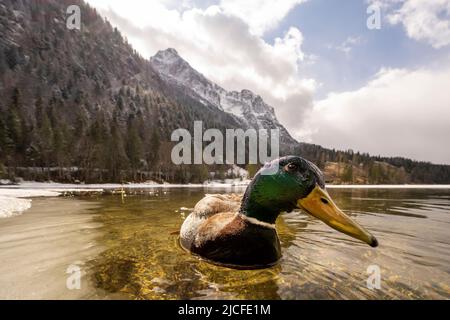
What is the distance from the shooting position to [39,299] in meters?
3.33

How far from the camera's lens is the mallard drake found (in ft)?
13.2

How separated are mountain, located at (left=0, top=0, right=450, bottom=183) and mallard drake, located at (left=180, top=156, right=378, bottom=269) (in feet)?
209

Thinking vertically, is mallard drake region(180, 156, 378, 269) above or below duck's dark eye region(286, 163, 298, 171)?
below

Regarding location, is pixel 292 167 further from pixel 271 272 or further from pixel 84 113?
pixel 84 113

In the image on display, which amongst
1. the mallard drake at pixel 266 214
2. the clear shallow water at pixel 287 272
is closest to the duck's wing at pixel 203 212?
the clear shallow water at pixel 287 272

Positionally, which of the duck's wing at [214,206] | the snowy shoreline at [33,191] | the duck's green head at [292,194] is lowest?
the snowy shoreline at [33,191]

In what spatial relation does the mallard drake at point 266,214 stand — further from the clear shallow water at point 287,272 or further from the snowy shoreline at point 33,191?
the snowy shoreline at point 33,191

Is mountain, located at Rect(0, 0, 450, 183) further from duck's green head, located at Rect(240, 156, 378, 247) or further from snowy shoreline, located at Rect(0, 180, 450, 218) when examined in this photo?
duck's green head, located at Rect(240, 156, 378, 247)

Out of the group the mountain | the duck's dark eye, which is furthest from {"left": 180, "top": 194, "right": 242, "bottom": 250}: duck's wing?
the mountain

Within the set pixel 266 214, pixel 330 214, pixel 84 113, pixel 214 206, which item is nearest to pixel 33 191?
pixel 214 206

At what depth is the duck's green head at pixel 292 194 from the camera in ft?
12.7

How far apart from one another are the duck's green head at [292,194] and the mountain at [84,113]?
64.1 m

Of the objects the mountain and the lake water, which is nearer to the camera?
the lake water

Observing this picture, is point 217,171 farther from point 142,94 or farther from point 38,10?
point 38,10
